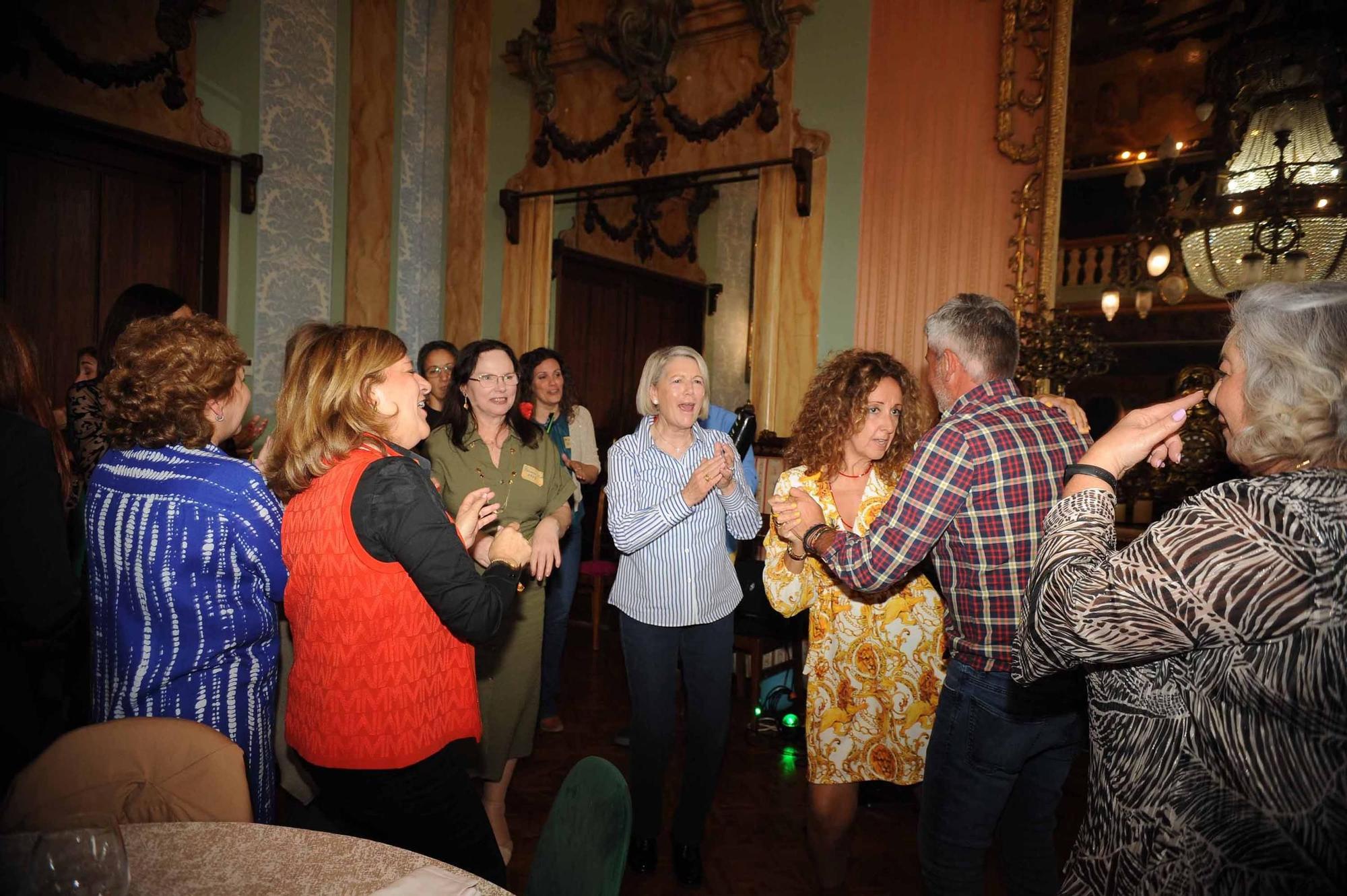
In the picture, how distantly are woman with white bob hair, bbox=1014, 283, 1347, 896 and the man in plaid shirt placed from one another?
58 centimetres

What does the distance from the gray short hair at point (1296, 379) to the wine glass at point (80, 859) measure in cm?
157

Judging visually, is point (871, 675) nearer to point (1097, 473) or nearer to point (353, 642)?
point (1097, 473)

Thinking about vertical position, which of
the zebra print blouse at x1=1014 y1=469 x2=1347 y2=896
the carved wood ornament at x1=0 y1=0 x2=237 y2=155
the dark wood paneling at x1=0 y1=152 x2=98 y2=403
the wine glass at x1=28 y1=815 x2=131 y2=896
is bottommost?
the wine glass at x1=28 y1=815 x2=131 y2=896

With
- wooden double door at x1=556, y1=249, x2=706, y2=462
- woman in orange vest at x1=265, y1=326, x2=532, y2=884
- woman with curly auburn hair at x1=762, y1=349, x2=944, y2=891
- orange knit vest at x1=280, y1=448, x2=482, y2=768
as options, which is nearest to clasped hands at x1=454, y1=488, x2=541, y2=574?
woman in orange vest at x1=265, y1=326, x2=532, y2=884

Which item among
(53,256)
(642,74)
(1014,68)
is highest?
(642,74)

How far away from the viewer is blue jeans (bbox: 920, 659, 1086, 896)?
1863 mm

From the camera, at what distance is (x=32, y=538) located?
1.70 m

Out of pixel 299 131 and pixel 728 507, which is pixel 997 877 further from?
pixel 299 131

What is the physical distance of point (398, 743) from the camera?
1.64 metres

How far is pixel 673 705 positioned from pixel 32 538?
1.80m

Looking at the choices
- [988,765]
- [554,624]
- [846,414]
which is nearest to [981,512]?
[988,765]

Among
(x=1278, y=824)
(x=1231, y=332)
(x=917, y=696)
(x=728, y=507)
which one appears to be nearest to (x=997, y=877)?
(x=917, y=696)

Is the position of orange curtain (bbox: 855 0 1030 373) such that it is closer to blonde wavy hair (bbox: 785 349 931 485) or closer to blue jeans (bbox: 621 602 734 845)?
blonde wavy hair (bbox: 785 349 931 485)

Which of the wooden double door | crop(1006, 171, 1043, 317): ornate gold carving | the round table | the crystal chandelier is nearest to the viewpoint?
the round table
